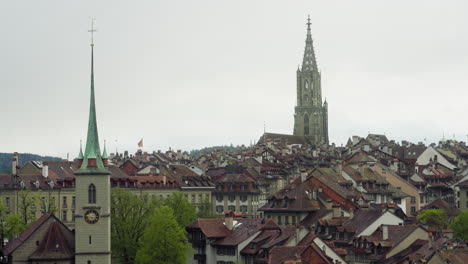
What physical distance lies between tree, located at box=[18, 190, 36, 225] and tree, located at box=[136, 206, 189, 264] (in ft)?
80.7

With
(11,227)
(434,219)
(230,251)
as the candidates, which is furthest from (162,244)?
(434,219)

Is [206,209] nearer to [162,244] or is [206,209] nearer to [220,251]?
[220,251]

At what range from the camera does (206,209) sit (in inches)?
6260

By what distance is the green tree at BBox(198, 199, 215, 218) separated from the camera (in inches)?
5994

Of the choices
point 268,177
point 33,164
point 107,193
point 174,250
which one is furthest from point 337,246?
point 268,177

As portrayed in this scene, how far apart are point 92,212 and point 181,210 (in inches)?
1479

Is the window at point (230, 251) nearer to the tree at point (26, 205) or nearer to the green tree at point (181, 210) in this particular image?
the green tree at point (181, 210)

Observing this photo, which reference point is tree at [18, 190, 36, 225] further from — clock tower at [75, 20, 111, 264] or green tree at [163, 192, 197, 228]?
clock tower at [75, 20, 111, 264]

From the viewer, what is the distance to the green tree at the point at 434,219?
427ft

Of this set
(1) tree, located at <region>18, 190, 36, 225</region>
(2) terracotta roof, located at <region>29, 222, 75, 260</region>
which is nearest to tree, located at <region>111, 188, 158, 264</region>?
(1) tree, located at <region>18, 190, 36, 225</region>

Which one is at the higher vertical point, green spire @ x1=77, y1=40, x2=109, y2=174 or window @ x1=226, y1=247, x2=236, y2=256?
green spire @ x1=77, y1=40, x2=109, y2=174

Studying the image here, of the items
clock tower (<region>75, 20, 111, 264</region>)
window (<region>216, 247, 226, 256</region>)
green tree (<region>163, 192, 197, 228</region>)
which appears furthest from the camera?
green tree (<region>163, 192, 197, 228</region>)

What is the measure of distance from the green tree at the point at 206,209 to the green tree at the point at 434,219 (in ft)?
98.8

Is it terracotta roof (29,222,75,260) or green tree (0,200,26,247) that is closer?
terracotta roof (29,222,75,260)
